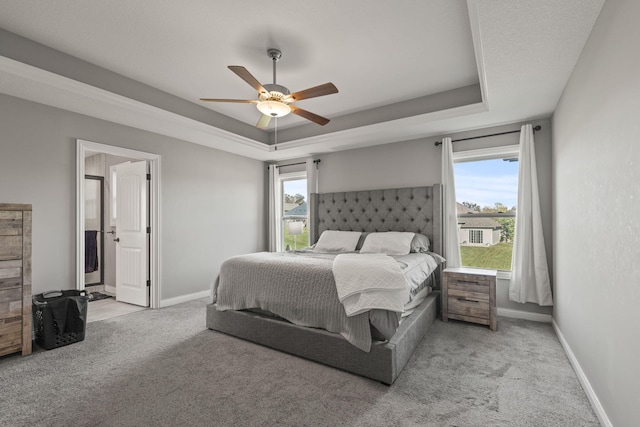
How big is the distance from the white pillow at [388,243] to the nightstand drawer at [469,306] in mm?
762

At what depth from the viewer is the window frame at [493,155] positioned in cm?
366

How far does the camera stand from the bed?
2195 millimetres

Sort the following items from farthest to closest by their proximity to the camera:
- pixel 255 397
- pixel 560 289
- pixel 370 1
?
pixel 560 289 → pixel 370 1 → pixel 255 397

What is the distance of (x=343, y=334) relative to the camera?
89.7 inches

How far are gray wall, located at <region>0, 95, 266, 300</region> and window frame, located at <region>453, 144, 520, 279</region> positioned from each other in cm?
356

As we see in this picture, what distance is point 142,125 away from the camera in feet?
12.1

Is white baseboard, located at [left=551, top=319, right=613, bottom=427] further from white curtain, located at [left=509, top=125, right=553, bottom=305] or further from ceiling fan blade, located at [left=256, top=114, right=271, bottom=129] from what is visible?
ceiling fan blade, located at [left=256, top=114, right=271, bottom=129]

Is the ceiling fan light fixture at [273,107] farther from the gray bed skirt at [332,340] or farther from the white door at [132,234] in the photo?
the white door at [132,234]

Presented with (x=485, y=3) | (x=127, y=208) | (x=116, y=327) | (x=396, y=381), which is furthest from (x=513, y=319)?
(x=127, y=208)

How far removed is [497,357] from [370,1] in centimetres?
303

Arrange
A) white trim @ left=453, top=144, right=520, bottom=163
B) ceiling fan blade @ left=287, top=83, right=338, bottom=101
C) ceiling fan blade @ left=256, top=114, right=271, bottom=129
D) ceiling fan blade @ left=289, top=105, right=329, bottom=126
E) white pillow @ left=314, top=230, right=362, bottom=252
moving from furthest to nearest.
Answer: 1. white pillow @ left=314, top=230, right=362, bottom=252
2. white trim @ left=453, top=144, right=520, bottom=163
3. ceiling fan blade @ left=256, top=114, right=271, bottom=129
4. ceiling fan blade @ left=289, top=105, right=329, bottom=126
5. ceiling fan blade @ left=287, top=83, right=338, bottom=101

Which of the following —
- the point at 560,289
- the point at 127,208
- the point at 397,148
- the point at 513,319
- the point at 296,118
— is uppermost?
the point at 296,118

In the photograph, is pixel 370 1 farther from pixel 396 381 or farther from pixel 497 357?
pixel 497 357

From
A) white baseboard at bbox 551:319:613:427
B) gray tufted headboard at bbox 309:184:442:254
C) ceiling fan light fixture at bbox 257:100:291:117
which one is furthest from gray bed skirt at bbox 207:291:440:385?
ceiling fan light fixture at bbox 257:100:291:117
